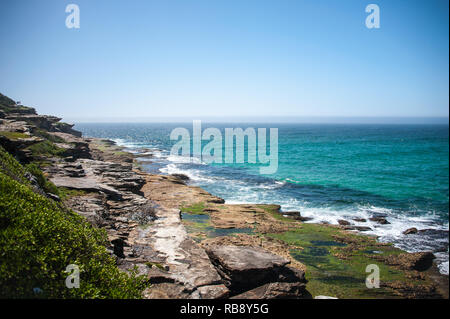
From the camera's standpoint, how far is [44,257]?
6.33 meters

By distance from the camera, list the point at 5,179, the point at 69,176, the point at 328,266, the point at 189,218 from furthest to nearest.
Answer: the point at 189,218 → the point at 69,176 → the point at 328,266 → the point at 5,179

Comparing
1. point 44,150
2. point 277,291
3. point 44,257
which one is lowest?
point 277,291

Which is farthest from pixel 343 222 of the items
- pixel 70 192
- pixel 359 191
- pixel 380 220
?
pixel 70 192

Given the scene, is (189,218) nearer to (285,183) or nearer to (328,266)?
(328,266)

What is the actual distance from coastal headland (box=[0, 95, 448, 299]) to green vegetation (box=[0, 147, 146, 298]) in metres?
1.33

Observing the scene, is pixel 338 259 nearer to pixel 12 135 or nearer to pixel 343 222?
pixel 343 222

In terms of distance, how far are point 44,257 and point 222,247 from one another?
28.3ft

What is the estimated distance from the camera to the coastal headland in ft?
35.8

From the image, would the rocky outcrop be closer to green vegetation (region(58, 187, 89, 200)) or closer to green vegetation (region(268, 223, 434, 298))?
green vegetation (region(268, 223, 434, 298))

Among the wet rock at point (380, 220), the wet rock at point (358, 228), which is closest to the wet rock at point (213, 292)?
the wet rock at point (358, 228)

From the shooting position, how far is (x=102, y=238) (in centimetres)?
1044

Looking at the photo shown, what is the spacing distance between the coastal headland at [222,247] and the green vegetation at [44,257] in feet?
4.36
